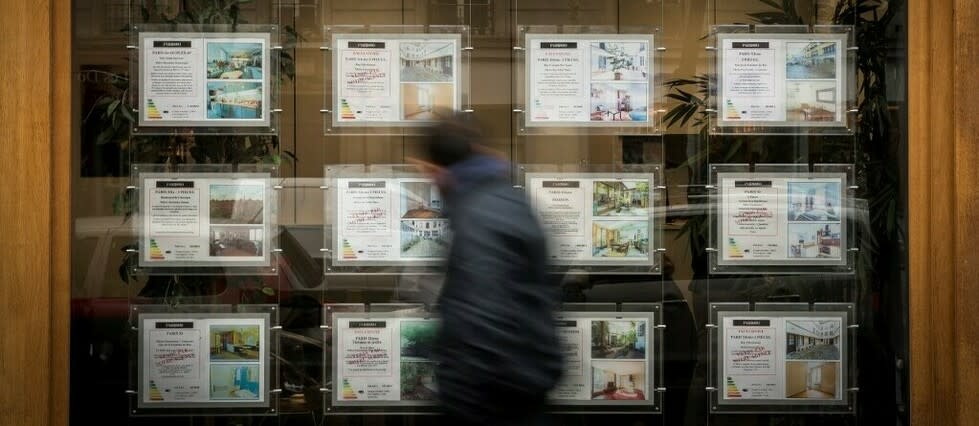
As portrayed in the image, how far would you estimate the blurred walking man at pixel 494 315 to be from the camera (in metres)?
3.95

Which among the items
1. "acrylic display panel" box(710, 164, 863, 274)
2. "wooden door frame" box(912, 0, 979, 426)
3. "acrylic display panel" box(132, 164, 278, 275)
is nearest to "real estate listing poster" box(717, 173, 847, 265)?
"acrylic display panel" box(710, 164, 863, 274)

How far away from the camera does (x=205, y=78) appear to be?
5910 millimetres

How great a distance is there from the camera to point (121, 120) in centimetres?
590

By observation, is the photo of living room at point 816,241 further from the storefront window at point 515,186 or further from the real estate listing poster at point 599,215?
the real estate listing poster at point 599,215

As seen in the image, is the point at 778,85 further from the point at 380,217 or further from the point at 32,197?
the point at 32,197

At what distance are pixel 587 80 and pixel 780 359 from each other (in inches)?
62.1

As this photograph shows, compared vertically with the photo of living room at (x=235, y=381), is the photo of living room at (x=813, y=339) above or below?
above

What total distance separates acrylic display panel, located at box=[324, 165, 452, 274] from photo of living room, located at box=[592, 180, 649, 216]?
0.73 m

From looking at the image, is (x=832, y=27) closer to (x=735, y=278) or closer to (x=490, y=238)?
(x=735, y=278)

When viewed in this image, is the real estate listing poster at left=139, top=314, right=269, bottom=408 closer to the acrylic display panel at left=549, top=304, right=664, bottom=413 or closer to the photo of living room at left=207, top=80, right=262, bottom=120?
the photo of living room at left=207, top=80, right=262, bottom=120

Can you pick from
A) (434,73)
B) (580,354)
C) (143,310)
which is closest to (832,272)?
(580,354)

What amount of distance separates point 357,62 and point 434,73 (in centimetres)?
36

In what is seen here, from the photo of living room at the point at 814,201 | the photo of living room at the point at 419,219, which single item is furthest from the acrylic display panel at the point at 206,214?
the photo of living room at the point at 814,201

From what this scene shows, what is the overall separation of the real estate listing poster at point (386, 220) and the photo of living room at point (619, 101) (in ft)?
2.76
